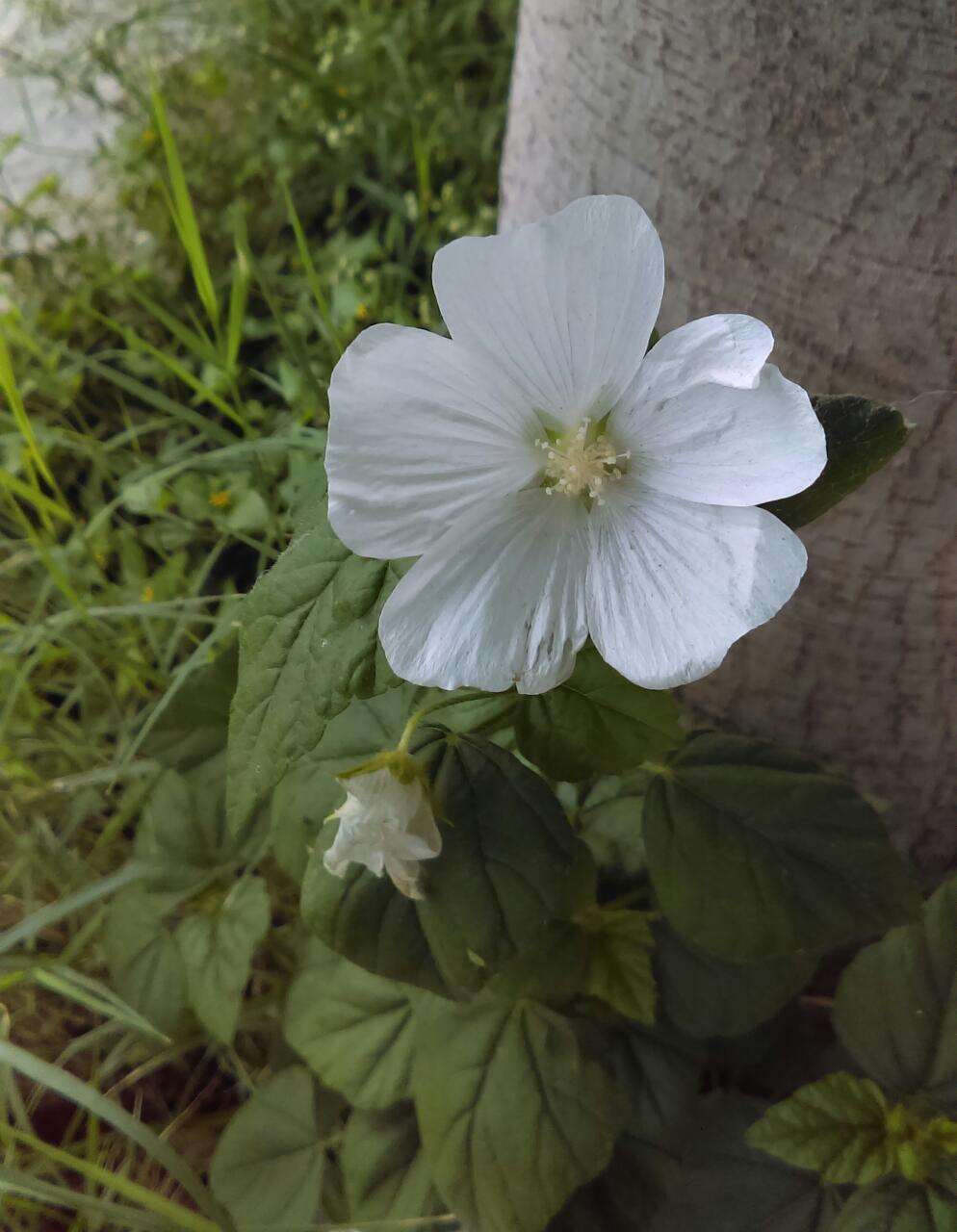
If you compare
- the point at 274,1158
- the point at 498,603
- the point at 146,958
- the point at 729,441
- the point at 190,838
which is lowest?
the point at 274,1158

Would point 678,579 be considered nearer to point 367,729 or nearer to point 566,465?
point 566,465

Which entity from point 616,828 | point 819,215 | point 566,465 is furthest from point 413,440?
point 616,828

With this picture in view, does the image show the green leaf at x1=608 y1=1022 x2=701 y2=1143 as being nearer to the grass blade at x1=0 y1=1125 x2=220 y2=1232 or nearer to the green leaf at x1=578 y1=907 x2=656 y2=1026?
the green leaf at x1=578 y1=907 x2=656 y2=1026

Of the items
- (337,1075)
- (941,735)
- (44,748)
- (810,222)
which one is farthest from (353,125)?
(337,1075)

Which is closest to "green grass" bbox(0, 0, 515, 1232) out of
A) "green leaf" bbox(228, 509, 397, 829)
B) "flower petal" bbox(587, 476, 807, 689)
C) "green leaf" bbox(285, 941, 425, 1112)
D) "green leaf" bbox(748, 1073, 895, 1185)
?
"green leaf" bbox(285, 941, 425, 1112)

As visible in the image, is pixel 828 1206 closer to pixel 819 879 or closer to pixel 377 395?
pixel 819 879

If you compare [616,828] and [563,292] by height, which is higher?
[563,292]

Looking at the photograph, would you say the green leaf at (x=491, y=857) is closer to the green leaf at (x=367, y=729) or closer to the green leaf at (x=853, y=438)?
the green leaf at (x=367, y=729)
